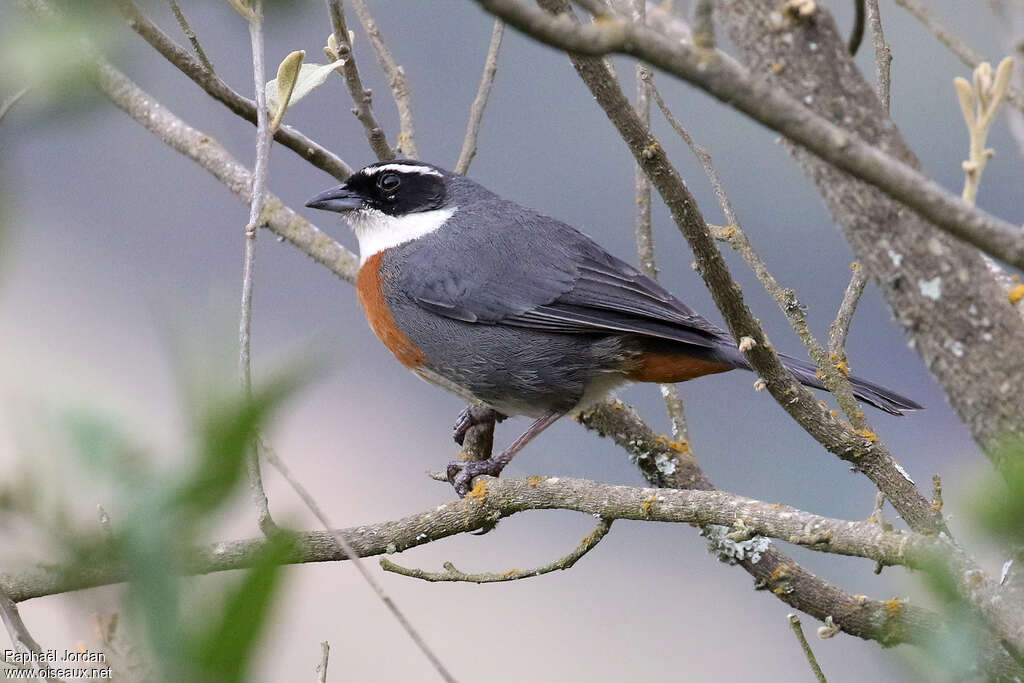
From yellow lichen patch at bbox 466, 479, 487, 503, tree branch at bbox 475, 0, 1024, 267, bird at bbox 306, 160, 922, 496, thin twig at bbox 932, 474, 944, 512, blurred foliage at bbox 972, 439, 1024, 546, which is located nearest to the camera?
blurred foliage at bbox 972, 439, 1024, 546

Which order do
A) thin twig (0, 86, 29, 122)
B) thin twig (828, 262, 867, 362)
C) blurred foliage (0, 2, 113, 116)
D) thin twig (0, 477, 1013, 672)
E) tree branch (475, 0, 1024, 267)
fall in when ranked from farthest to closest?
thin twig (828, 262, 867, 362) < thin twig (0, 477, 1013, 672) < thin twig (0, 86, 29, 122) < tree branch (475, 0, 1024, 267) < blurred foliage (0, 2, 113, 116)

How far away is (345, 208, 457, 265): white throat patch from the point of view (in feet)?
14.2

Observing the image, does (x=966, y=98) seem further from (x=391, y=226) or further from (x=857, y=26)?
(x=391, y=226)

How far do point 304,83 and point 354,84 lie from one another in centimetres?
92

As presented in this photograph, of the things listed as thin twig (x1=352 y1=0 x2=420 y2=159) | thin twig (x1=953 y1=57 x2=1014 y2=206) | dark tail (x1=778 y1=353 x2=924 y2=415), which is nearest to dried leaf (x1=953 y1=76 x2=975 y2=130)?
thin twig (x1=953 y1=57 x2=1014 y2=206)

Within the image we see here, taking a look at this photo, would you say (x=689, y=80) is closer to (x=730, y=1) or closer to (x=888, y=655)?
(x=730, y=1)

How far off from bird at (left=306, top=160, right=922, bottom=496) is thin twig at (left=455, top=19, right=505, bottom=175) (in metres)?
0.19

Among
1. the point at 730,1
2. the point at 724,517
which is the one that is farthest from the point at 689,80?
the point at 724,517

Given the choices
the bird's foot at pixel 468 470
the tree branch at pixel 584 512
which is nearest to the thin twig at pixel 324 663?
the tree branch at pixel 584 512

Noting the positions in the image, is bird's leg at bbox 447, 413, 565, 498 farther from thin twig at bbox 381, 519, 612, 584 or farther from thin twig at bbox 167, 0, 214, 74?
thin twig at bbox 167, 0, 214, 74

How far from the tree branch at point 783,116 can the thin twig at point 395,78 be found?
3.01m

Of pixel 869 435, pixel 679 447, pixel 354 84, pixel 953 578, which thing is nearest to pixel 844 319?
pixel 869 435

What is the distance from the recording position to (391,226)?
4383 millimetres

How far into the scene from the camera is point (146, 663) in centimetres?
66
